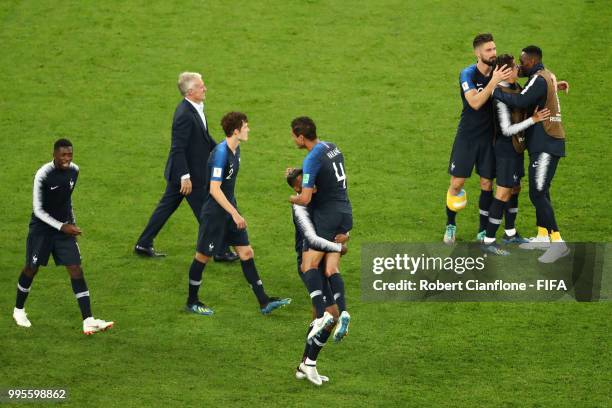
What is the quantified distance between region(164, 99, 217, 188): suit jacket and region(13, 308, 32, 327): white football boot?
245 cm

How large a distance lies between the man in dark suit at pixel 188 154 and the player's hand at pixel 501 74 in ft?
11.0

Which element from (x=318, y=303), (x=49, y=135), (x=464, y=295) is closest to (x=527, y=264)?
(x=464, y=295)

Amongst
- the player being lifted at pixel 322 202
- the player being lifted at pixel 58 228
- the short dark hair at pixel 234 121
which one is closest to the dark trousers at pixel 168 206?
the short dark hair at pixel 234 121

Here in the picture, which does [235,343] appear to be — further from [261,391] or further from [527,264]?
[527,264]

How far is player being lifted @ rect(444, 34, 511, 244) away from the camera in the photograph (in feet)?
43.3

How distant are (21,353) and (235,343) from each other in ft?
7.04

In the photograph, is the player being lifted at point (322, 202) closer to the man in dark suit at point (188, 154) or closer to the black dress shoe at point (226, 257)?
the man in dark suit at point (188, 154)

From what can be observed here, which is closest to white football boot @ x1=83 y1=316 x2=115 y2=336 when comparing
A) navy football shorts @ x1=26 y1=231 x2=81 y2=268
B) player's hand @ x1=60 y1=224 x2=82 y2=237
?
navy football shorts @ x1=26 y1=231 x2=81 y2=268

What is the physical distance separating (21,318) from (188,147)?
9.26ft

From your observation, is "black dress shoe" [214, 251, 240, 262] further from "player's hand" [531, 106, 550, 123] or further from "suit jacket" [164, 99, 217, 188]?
"player's hand" [531, 106, 550, 123]

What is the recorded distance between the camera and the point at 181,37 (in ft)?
64.0

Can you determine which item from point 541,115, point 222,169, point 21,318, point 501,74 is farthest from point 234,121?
point 541,115

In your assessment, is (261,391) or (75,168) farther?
(75,168)

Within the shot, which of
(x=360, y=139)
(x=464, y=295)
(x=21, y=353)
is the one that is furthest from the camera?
(x=360, y=139)
